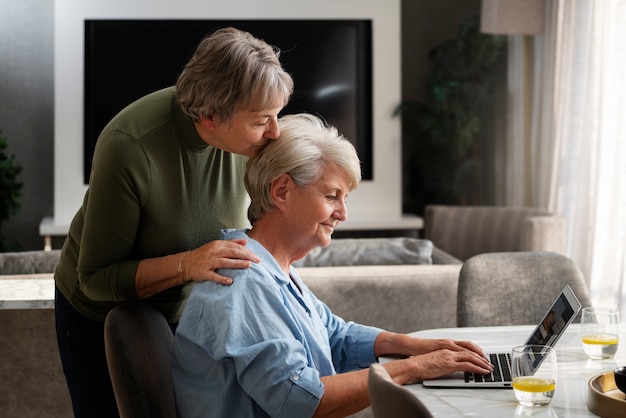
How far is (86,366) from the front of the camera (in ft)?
6.89

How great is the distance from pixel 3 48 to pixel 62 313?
522 centimetres

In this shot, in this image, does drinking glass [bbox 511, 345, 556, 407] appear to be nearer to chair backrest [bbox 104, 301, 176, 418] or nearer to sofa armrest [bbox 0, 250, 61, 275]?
chair backrest [bbox 104, 301, 176, 418]

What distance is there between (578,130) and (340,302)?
2859 mm

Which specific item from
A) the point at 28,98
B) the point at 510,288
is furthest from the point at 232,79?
the point at 28,98

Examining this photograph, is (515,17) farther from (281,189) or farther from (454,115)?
(281,189)

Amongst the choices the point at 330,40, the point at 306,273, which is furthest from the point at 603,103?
the point at 306,273

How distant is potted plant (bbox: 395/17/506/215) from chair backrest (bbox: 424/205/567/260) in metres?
0.83

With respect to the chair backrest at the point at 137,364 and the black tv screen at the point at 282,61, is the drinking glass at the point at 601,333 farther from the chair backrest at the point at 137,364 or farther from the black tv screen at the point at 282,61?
the black tv screen at the point at 282,61

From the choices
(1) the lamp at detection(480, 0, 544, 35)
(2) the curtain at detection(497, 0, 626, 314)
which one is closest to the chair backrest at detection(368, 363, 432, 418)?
(2) the curtain at detection(497, 0, 626, 314)

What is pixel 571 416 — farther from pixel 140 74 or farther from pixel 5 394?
pixel 140 74

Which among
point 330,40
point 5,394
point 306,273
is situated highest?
point 330,40

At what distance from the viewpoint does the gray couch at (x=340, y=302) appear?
2.99 m

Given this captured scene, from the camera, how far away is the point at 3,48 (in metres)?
6.91

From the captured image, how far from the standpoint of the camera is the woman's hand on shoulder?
1759mm
